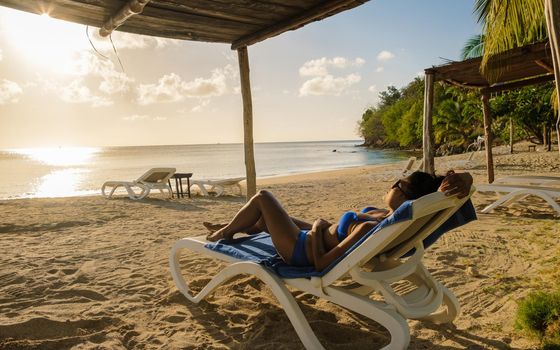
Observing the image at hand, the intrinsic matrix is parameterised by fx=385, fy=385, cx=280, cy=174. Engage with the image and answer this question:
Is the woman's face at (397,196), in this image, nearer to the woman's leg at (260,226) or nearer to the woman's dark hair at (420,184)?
the woman's dark hair at (420,184)

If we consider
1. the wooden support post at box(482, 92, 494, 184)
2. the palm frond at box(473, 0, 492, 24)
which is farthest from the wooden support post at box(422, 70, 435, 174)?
the wooden support post at box(482, 92, 494, 184)

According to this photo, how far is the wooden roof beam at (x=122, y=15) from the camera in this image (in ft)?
10.3

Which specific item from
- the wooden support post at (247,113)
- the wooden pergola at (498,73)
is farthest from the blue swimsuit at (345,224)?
the wooden pergola at (498,73)

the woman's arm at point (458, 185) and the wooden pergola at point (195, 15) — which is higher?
the wooden pergola at point (195, 15)

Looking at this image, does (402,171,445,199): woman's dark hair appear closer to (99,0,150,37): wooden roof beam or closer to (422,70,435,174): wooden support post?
(99,0,150,37): wooden roof beam

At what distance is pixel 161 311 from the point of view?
2.92 m

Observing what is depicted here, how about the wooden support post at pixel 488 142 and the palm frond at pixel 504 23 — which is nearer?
the palm frond at pixel 504 23

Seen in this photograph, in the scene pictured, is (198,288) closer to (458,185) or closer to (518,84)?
(458,185)

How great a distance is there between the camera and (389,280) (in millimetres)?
2201

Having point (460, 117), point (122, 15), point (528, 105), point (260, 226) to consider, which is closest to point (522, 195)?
point (260, 226)

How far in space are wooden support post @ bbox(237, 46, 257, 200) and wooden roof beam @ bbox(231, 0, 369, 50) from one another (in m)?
0.17

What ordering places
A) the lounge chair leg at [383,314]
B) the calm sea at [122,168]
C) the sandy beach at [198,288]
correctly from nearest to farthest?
the lounge chair leg at [383,314]
the sandy beach at [198,288]
the calm sea at [122,168]

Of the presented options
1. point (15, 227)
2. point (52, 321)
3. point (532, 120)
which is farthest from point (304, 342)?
point (532, 120)

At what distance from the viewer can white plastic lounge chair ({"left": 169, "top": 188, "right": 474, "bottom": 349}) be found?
1.94 metres
